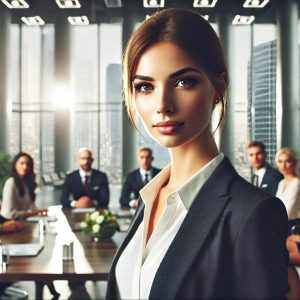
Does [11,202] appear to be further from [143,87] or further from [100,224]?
[143,87]

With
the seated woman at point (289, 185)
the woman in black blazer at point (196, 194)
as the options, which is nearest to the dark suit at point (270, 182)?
the seated woman at point (289, 185)

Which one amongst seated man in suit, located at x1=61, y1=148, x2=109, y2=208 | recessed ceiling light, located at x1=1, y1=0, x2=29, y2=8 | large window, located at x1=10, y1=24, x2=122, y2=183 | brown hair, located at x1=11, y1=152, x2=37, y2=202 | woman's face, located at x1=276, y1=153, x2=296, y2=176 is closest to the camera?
recessed ceiling light, located at x1=1, y1=0, x2=29, y2=8

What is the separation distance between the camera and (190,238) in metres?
0.63

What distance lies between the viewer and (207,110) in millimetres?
646

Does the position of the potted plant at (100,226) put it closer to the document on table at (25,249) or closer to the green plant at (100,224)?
the green plant at (100,224)

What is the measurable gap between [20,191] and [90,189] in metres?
0.89

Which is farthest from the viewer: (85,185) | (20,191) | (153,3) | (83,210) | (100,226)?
(85,185)

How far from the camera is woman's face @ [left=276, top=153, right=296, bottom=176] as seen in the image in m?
3.57

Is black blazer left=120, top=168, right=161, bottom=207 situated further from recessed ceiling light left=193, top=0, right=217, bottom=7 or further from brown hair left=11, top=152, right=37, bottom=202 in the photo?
recessed ceiling light left=193, top=0, right=217, bottom=7

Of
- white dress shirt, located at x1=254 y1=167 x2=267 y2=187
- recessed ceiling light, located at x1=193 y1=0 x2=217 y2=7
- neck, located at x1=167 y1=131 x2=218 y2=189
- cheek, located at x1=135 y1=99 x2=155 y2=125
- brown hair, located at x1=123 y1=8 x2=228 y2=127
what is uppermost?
recessed ceiling light, located at x1=193 y1=0 x2=217 y2=7

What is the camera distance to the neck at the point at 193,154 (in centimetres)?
68

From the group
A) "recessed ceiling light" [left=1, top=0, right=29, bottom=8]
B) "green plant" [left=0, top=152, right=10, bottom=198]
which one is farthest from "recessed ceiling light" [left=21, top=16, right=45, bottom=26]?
"green plant" [left=0, top=152, right=10, bottom=198]

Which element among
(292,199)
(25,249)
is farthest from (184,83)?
(292,199)

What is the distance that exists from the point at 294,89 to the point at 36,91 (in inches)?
200
